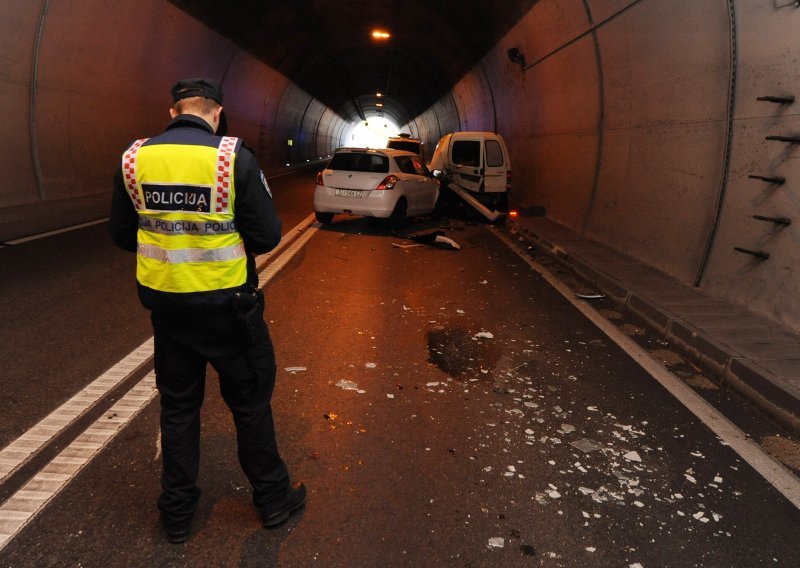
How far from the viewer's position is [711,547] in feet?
9.02

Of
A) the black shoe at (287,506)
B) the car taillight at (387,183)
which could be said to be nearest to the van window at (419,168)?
the car taillight at (387,183)

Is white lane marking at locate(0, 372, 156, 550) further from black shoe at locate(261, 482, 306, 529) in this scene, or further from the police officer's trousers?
black shoe at locate(261, 482, 306, 529)

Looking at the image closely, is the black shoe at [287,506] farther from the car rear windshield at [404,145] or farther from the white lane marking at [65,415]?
the car rear windshield at [404,145]

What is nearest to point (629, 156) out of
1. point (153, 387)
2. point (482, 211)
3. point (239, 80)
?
point (482, 211)

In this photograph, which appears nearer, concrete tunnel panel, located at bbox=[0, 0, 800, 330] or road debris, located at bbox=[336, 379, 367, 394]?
road debris, located at bbox=[336, 379, 367, 394]

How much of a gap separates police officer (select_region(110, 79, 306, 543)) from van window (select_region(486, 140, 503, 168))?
12219 millimetres

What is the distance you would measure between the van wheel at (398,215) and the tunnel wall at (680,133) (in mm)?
3896

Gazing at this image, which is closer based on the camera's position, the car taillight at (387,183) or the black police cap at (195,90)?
the black police cap at (195,90)

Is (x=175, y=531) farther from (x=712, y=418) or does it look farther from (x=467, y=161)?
(x=467, y=161)

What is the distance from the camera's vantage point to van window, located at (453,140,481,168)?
14258 mm

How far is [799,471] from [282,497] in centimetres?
327

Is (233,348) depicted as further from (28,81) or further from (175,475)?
(28,81)

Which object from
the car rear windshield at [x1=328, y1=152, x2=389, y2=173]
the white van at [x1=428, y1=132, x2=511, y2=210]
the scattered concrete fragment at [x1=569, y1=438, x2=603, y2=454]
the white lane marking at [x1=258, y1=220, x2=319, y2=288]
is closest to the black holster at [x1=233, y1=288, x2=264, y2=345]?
Answer: the scattered concrete fragment at [x1=569, y1=438, x2=603, y2=454]

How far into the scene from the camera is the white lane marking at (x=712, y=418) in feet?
11.0
